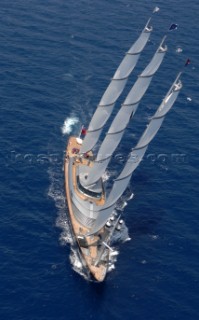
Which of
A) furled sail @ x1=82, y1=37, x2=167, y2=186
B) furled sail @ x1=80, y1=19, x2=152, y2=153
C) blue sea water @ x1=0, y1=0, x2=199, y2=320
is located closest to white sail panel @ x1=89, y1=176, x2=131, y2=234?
blue sea water @ x1=0, y1=0, x2=199, y2=320

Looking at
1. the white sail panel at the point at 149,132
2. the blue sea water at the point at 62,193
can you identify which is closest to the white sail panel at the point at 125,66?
the white sail panel at the point at 149,132

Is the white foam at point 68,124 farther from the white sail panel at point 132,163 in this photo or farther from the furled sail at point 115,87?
the white sail panel at point 132,163

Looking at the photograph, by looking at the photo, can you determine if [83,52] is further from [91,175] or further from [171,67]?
[91,175]

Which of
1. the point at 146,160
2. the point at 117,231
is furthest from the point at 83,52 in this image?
the point at 117,231

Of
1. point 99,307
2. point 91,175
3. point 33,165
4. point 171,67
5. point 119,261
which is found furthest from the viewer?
point 171,67

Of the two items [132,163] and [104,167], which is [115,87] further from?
[132,163]

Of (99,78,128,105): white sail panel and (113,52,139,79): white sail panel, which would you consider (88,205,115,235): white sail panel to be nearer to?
(99,78,128,105): white sail panel

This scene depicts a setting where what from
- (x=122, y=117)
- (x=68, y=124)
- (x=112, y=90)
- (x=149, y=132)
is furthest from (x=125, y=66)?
(x=68, y=124)
